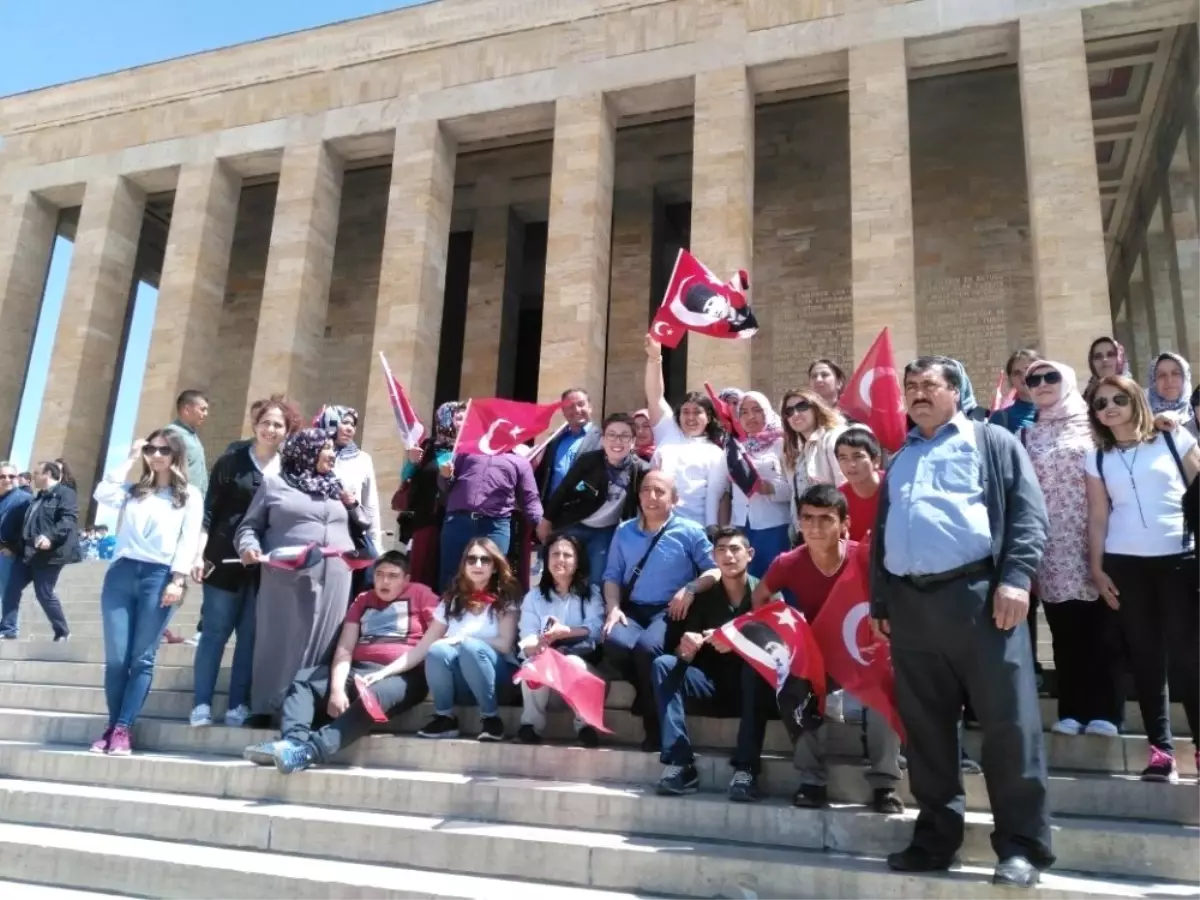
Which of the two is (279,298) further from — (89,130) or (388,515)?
(89,130)

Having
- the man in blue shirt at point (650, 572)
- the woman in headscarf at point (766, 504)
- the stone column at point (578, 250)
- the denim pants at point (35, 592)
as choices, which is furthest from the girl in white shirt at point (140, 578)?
the stone column at point (578, 250)

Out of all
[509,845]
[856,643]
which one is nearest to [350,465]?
[509,845]

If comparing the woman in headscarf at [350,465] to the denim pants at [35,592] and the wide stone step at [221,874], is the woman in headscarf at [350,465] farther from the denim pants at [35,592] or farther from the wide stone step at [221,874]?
the denim pants at [35,592]

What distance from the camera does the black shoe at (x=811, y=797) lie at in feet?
13.4

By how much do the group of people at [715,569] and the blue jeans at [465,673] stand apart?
0.02 metres

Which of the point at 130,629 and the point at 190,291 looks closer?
the point at 130,629

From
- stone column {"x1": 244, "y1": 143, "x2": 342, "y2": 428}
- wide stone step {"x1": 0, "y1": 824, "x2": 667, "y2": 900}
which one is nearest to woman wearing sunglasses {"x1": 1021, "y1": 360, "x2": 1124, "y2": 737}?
wide stone step {"x1": 0, "y1": 824, "x2": 667, "y2": 900}

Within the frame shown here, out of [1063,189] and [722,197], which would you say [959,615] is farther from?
[722,197]

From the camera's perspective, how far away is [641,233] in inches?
693

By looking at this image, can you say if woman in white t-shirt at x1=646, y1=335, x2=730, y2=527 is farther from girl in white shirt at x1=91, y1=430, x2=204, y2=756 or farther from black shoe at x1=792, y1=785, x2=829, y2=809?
girl in white shirt at x1=91, y1=430, x2=204, y2=756

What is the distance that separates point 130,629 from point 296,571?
105cm

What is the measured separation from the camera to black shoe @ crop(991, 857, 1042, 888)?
10.9ft

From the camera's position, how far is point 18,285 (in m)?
18.1

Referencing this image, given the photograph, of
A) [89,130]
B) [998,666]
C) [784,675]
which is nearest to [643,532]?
[784,675]
